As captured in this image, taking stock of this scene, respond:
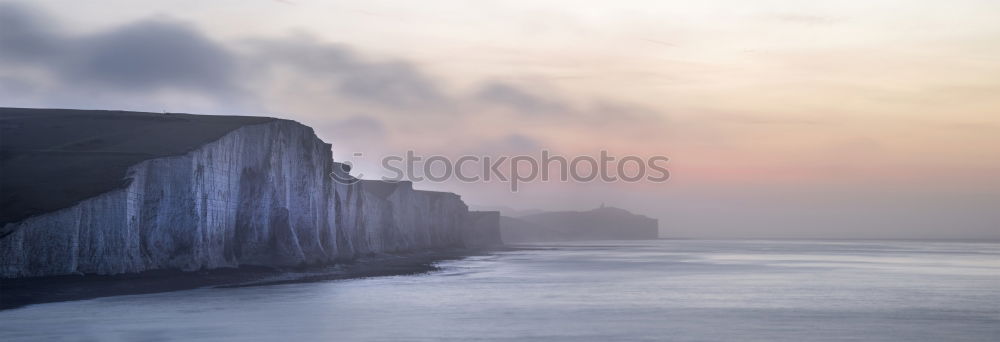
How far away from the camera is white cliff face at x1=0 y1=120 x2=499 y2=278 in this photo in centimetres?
3697

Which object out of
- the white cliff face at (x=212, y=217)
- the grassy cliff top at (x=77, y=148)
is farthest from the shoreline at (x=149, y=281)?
the grassy cliff top at (x=77, y=148)

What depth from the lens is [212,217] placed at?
47219mm

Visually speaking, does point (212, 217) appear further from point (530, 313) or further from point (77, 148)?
point (530, 313)

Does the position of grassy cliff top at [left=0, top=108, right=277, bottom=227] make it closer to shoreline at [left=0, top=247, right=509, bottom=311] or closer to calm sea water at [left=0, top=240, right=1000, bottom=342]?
shoreline at [left=0, top=247, right=509, bottom=311]

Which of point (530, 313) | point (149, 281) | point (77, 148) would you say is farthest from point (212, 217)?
point (530, 313)

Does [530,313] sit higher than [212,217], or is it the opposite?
[212,217]

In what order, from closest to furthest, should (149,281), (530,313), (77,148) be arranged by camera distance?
1. (530,313)
2. (149,281)
3. (77,148)

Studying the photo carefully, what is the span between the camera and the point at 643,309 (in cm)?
3569

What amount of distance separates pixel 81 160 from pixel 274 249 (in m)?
11.4

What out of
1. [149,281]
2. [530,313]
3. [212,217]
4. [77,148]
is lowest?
[530,313]

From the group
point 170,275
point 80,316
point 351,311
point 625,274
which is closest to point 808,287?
point 625,274

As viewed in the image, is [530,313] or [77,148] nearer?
[530,313]

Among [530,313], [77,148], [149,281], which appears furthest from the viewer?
[77,148]

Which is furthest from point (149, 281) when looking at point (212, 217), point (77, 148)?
point (77, 148)
